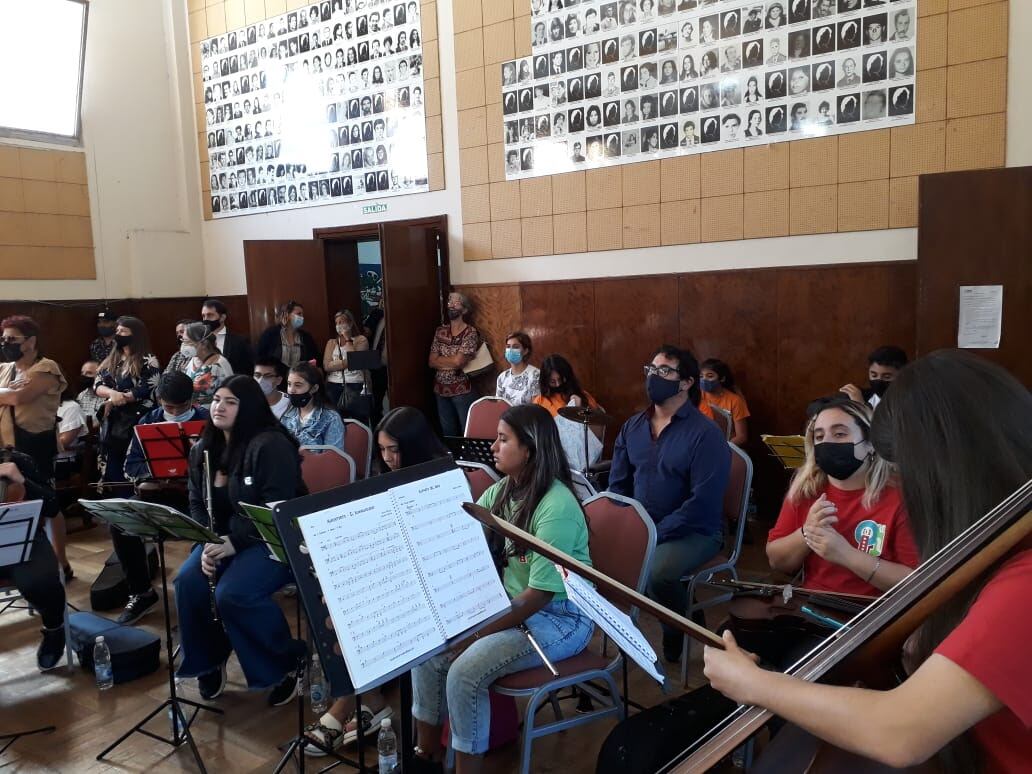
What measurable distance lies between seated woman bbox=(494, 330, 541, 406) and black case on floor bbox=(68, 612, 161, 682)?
3167mm

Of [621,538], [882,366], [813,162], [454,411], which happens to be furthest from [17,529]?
[813,162]

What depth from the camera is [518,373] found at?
6.41 m

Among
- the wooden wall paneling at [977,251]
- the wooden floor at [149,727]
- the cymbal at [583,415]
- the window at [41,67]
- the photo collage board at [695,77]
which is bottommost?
the wooden floor at [149,727]

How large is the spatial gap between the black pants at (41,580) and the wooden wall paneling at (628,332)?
416 cm

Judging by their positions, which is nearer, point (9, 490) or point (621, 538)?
point (621, 538)

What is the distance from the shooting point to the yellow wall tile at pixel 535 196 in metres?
6.66

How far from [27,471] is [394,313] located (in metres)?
3.60

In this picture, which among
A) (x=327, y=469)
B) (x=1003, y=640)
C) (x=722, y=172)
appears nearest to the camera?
(x=1003, y=640)

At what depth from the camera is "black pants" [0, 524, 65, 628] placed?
358 cm

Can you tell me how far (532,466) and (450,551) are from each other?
0.87 meters

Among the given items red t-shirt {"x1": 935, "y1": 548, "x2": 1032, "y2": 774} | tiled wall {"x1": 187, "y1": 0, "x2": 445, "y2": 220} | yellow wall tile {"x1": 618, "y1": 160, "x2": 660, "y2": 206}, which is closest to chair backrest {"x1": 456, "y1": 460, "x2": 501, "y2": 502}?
red t-shirt {"x1": 935, "y1": 548, "x2": 1032, "y2": 774}

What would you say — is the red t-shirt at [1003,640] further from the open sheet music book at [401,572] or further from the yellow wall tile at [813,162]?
the yellow wall tile at [813,162]

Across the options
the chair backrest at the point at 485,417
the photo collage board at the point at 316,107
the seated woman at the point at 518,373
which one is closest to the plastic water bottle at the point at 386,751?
the chair backrest at the point at 485,417

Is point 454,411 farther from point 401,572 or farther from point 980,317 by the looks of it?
point 401,572
